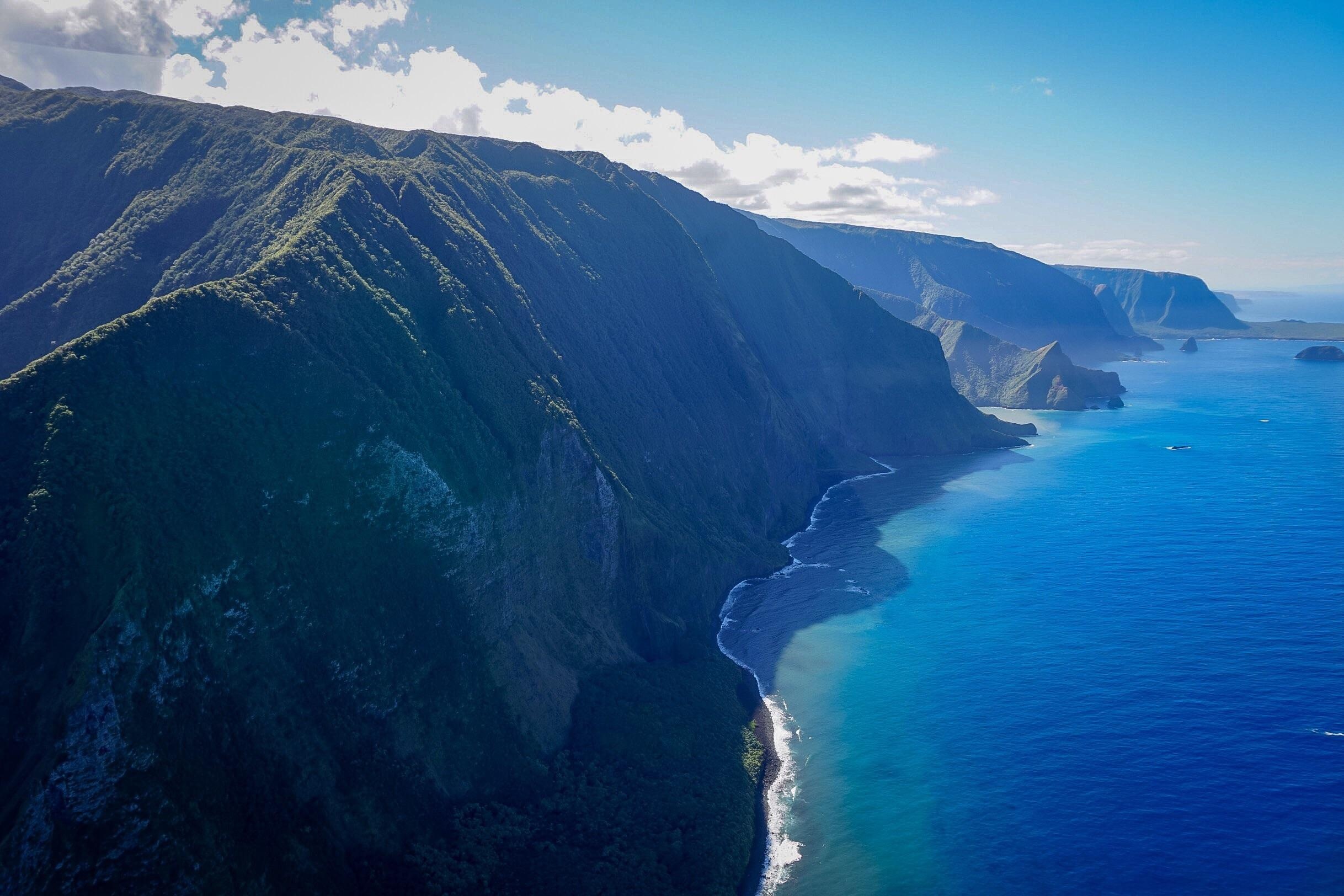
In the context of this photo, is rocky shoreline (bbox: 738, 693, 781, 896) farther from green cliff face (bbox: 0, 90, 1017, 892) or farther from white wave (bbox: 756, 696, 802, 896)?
green cliff face (bbox: 0, 90, 1017, 892)

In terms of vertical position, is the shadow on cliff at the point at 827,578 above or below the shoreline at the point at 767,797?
above

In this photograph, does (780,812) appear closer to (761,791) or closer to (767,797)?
(767,797)

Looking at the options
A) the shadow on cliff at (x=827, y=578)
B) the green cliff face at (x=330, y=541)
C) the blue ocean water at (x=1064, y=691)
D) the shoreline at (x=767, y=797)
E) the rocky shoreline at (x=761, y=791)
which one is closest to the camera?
the green cliff face at (x=330, y=541)

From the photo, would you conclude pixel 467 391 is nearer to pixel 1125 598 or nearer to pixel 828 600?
pixel 828 600

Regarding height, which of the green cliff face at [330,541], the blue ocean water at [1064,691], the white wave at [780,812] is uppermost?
the green cliff face at [330,541]

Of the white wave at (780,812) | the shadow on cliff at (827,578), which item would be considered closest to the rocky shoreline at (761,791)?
the white wave at (780,812)

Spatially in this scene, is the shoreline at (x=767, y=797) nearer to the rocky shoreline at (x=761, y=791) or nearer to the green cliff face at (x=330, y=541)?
the rocky shoreline at (x=761, y=791)

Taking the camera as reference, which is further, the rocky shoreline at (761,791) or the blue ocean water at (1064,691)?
the rocky shoreline at (761,791)
